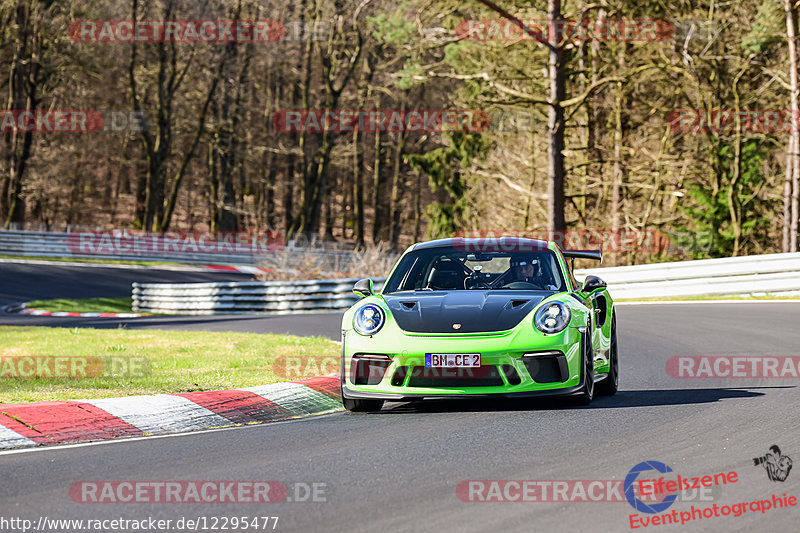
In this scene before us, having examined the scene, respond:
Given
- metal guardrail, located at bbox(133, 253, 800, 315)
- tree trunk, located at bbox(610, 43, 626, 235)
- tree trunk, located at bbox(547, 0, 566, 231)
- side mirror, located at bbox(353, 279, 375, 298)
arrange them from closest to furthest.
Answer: side mirror, located at bbox(353, 279, 375, 298)
metal guardrail, located at bbox(133, 253, 800, 315)
tree trunk, located at bbox(547, 0, 566, 231)
tree trunk, located at bbox(610, 43, 626, 235)

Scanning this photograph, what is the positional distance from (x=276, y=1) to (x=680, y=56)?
23656mm

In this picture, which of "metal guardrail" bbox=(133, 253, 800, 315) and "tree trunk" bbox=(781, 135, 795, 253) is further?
"tree trunk" bbox=(781, 135, 795, 253)

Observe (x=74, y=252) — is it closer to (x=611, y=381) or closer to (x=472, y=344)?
(x=611, y=381)

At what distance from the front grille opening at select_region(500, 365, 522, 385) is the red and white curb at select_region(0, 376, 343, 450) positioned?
1.64 metres

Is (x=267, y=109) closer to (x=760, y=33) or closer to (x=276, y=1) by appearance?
(x=276, y=1)

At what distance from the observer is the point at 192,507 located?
16.2 ft

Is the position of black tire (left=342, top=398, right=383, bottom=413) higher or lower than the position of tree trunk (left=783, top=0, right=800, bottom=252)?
lower

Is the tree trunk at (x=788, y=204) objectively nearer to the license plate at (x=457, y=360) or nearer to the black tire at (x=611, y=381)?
the black tire at (x=611, y=381)

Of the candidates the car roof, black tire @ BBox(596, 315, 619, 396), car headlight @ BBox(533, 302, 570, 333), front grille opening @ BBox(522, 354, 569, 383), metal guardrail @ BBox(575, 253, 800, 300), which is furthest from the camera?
metal guardrail @ BBox(575, 253, 800, 300)

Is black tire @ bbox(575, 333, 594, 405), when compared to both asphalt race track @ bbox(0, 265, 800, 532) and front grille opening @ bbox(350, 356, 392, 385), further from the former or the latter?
front grille opening @ bbox(350, 356, 392, 385)

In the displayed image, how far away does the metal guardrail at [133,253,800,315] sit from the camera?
71.6ft

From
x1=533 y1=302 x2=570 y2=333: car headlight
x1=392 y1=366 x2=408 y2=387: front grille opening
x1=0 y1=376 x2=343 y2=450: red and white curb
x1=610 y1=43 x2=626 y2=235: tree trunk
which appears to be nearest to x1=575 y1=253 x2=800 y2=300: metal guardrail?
x1=610 y1=43 x2=626 y2=235: tree trunk

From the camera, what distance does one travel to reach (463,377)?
7613 mm

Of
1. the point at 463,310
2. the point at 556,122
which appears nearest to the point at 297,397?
the point at 463,310
